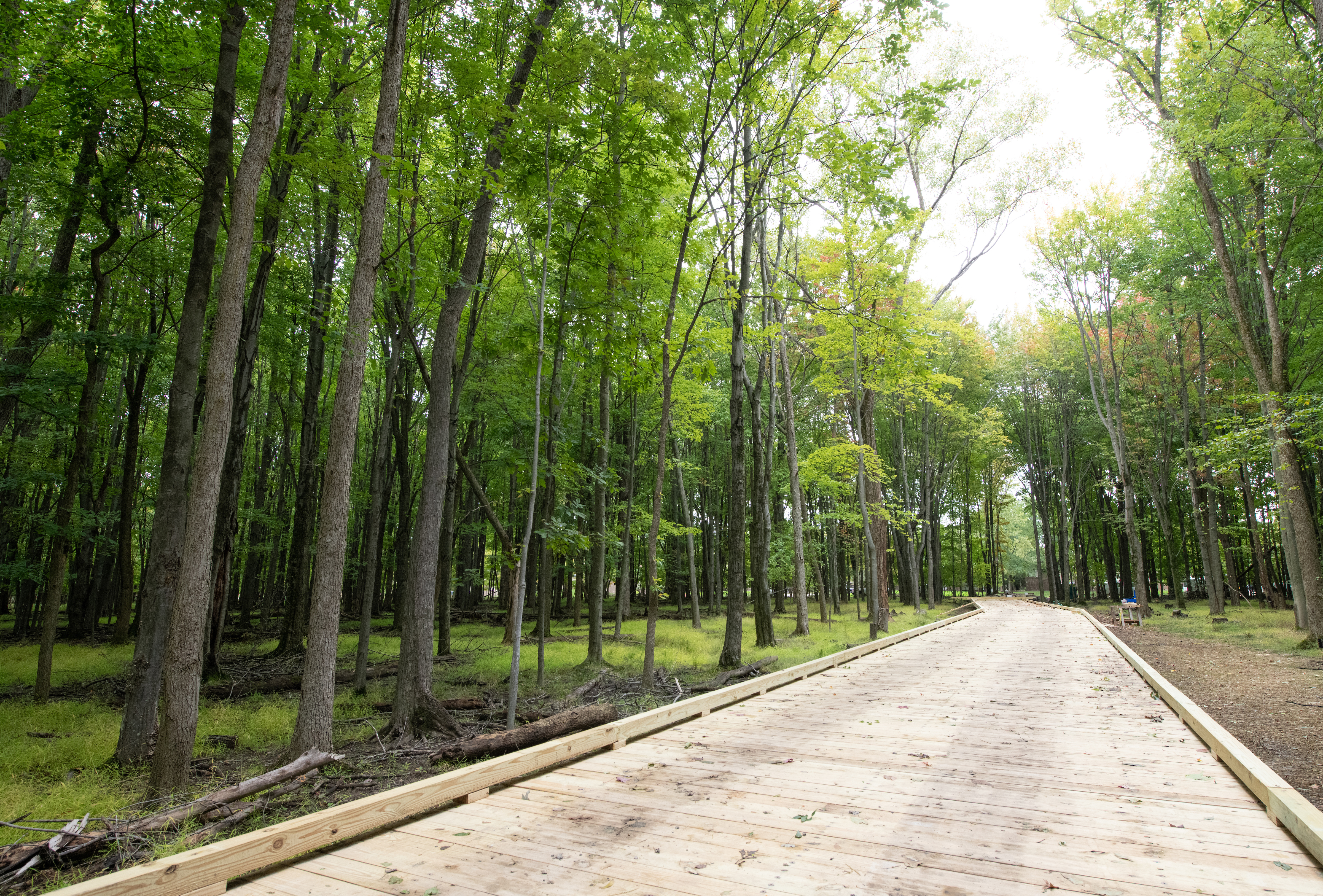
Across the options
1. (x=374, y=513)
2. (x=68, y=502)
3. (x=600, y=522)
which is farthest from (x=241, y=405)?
(x=600, y=522)

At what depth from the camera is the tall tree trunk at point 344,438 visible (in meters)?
5.44

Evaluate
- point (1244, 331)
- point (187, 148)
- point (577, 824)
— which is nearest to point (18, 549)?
point (187, 148)

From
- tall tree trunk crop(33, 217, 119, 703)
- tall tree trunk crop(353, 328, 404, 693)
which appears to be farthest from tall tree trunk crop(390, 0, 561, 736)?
tall tree trunk crop(33, 217, 119, 703)

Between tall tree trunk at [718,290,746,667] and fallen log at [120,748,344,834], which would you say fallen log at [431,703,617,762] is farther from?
tall tree trunk at [718,290,746,667]

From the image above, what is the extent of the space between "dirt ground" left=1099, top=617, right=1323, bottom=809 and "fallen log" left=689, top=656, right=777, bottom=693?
5597mm

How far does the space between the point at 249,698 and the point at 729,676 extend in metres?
7.31

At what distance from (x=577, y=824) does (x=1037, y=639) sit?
14.3 m

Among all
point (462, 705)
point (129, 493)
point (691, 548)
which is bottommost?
point (462, 705)

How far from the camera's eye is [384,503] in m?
20.9

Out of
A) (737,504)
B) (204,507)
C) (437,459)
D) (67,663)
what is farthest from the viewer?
(67,663)

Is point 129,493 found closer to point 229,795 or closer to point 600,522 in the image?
point 600,522

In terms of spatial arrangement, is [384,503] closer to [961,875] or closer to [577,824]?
[577,824]

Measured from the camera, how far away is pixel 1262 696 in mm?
8336

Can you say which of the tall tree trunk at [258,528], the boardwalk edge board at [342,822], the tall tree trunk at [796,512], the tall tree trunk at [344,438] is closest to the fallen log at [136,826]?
the boardwalk edge board at [342,822]
